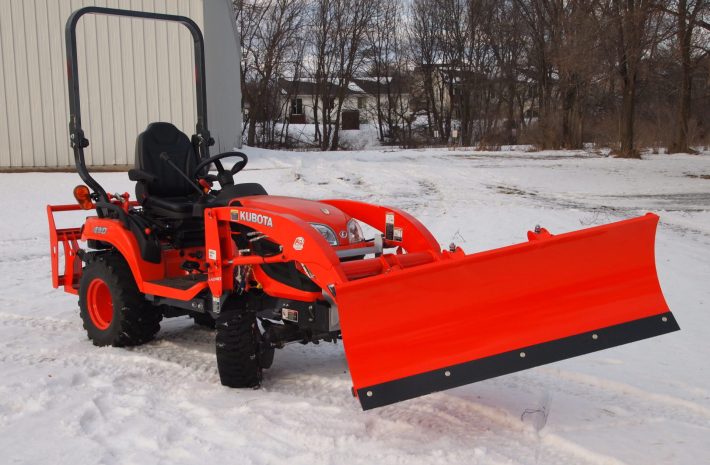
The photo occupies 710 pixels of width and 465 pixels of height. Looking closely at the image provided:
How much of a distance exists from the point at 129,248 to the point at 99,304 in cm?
70

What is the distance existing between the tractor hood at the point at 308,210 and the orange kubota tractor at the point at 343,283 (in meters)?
0.01

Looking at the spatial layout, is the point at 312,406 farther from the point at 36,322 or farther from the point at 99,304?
the point at 36,322

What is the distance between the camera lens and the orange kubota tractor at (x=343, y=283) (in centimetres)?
316

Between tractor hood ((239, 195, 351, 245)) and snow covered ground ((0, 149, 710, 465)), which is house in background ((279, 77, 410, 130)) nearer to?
snow covered ground ((0, 149, 710, 465))

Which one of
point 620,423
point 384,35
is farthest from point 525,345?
point 384,35

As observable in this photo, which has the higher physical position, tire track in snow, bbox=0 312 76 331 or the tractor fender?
the tractor fender

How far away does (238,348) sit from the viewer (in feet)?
12.9

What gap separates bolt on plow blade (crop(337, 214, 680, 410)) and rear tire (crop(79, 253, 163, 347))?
A: 7.25 feet

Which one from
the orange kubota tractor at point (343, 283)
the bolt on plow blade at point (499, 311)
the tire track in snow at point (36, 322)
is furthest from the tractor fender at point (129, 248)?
the bolt on plow blade at point (499, 311)

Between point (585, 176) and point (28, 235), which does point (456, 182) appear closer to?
point (585, 176)

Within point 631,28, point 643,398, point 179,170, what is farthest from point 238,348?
point 631,28

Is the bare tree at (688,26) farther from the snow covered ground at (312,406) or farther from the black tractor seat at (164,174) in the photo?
the black tractor seat at (164,174)

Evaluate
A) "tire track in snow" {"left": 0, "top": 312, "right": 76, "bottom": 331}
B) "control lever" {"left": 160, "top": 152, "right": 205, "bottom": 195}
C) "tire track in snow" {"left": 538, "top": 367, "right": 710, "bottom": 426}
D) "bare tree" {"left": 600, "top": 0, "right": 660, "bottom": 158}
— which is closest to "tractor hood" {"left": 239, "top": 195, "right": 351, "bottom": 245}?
"control lever" {"left": 160, "top": 152, "right": 205, "bottom": 195}

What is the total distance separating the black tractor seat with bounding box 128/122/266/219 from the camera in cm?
492
